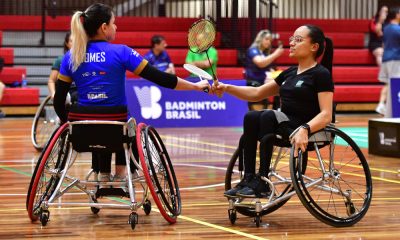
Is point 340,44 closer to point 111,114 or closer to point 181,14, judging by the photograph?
point 181,14

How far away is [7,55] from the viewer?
1745 cm

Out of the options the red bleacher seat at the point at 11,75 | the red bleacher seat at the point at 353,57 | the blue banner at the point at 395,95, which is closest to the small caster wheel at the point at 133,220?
the blue banner at the point at 395,95

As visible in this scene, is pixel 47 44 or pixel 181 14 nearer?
pixel 47 44

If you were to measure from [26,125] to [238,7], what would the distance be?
16.9ft

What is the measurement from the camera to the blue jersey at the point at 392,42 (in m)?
15.4

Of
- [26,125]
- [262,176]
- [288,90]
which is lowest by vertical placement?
[26,125]

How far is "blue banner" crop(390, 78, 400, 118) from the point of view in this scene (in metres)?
12.0

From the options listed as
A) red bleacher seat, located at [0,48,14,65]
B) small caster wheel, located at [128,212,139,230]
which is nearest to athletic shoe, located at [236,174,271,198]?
small caster wheel, located at [128,212,139,230]

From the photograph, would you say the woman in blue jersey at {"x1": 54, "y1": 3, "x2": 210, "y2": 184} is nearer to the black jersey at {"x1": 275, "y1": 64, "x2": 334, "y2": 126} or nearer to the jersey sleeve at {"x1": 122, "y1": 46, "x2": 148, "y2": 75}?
the jersey sleeve at {"x1": 122, "y1": 46, "x2": 148, "y2": 75}

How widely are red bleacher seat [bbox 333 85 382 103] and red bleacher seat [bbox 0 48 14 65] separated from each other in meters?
6.17

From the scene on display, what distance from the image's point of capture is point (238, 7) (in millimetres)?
18172

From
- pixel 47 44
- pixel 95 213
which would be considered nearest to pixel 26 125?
pixel 47 44

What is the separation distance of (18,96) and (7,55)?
124cm

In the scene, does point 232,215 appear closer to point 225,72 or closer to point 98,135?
point 98,135
